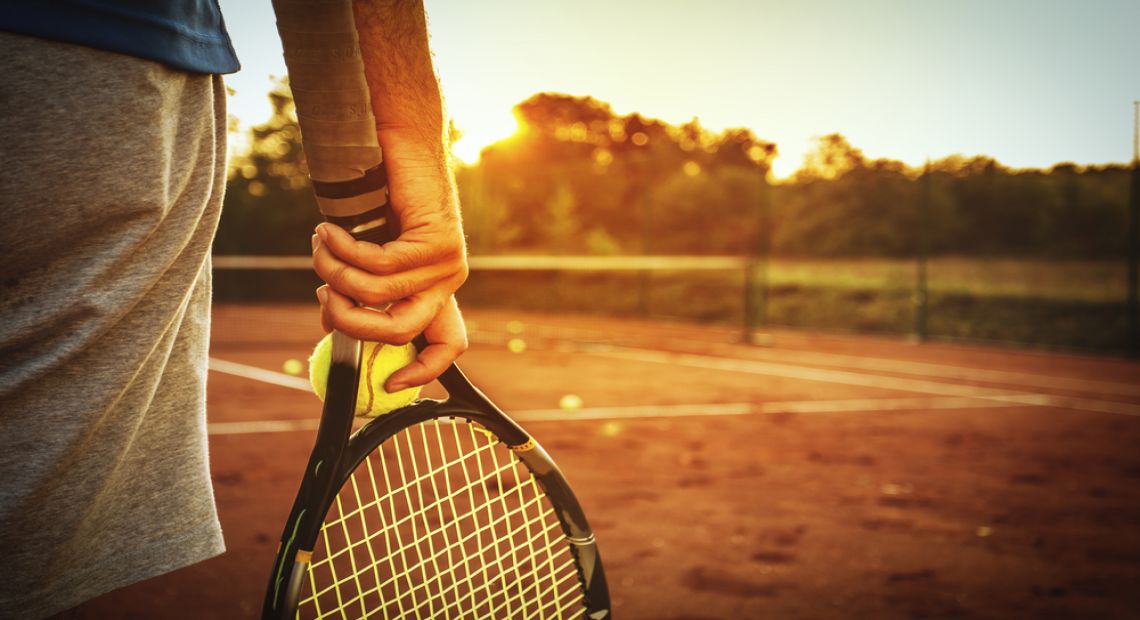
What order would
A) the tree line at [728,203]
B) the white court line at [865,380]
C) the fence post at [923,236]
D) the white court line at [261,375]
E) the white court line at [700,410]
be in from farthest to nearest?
1. the tree line at [728,203]
2. the fence post at [923,236]
3. the white court line at [261,375]
4. the white court line at [865,380]
5. the white court line at [700,410]

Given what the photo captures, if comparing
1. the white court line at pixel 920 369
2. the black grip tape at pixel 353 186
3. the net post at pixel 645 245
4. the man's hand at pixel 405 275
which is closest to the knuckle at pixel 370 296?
the man's hand at pixel 405 275

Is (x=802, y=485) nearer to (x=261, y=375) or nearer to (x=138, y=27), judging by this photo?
(x=138, y=27)

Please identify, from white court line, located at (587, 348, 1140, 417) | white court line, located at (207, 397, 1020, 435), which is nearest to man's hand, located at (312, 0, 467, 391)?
white court line, located at (207, 397, 1020, 435)

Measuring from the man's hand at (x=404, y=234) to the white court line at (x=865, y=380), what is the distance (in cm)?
631

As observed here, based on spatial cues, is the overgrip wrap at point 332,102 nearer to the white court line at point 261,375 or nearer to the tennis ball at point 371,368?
the tennis ball at point 371,368

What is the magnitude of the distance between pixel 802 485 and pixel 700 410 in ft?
6.28

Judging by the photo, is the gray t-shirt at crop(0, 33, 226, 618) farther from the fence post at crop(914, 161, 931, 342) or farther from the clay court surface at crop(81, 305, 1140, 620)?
the fence post at crop(914, 161, 931, 342)

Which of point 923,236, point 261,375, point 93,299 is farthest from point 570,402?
point 923,236

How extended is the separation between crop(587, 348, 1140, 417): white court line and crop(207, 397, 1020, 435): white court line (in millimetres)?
370

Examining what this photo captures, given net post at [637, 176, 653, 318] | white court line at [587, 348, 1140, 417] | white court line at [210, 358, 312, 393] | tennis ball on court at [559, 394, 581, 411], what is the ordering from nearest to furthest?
tennis ball on court at [559, 394, 581, 411] → white court line at [587, 348, 1140, 417] → white court line at [210, 358, 312, 393] → net post at [637, 176, 653, 318]

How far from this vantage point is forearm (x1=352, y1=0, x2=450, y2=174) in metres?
1.02

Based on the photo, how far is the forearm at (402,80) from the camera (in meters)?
1.02

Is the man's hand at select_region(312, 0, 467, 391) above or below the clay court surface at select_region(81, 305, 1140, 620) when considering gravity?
above

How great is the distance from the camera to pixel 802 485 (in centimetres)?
385
